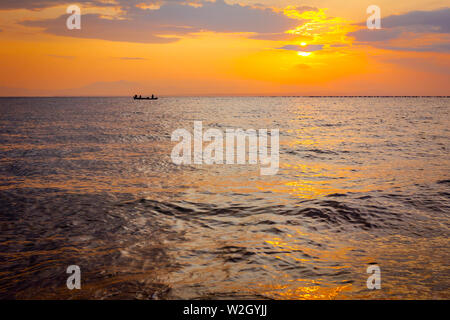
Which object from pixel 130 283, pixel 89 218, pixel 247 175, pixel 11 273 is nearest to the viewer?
pixel 130 283

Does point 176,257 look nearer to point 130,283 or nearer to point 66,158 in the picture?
point 130,283

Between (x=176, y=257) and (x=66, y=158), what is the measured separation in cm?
1677

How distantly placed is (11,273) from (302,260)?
613cm

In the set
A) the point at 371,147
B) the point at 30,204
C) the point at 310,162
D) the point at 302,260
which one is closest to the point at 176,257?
the point at 302,260

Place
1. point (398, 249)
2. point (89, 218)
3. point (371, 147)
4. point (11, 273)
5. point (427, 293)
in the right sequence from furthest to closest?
point (371, 147) < point (89, 218) < point (398, 249) < point (11, 273) < point (427, 293)

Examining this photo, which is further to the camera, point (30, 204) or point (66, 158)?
point (66, 158)

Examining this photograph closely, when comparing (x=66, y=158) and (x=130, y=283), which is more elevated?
(x=66, y=158)

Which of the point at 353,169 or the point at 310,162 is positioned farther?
the point at 310,162

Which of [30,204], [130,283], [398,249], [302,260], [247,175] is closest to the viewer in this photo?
[130,283]

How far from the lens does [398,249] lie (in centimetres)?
773

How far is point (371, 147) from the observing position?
1081 inches

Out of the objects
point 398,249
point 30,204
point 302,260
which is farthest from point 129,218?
point 398,249

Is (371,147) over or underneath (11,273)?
over

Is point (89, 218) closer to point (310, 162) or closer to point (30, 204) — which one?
point (30, 204)
